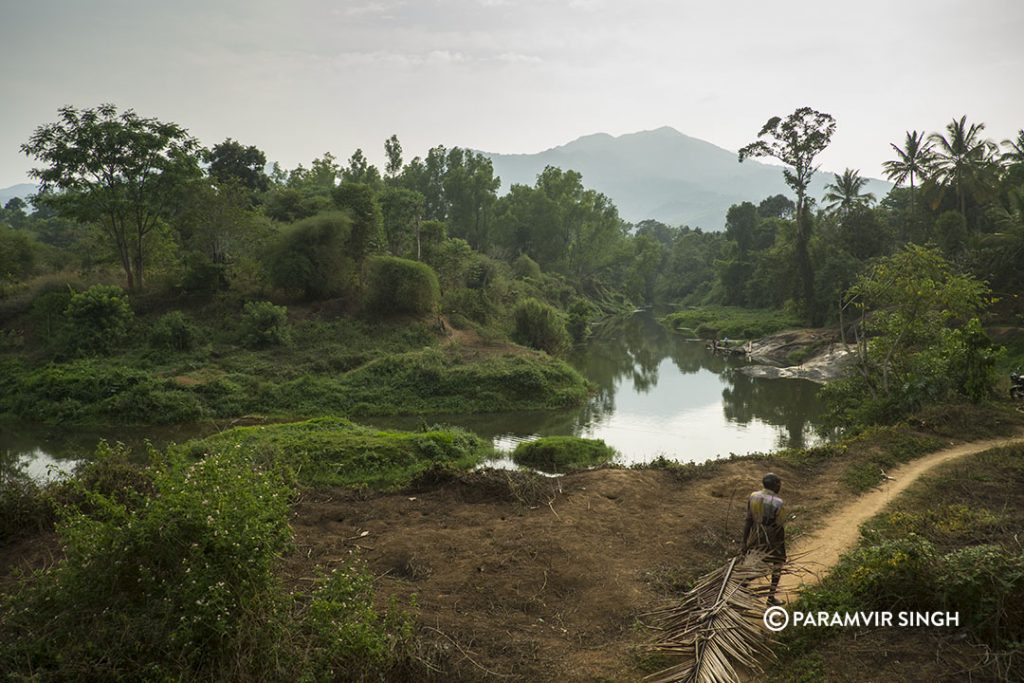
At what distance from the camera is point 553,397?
74.4 feet

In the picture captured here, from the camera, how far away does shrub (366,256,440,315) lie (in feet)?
92.8

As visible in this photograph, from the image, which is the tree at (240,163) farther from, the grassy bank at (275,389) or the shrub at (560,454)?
the shrub at (560,454)

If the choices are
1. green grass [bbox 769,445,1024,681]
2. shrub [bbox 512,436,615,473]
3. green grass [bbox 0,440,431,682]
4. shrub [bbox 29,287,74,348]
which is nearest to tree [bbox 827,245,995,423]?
shrub [bbox 512,436,615,473]

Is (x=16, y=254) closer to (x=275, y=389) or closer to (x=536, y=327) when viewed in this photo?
(x=275, y=389)

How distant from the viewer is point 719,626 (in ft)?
17.1

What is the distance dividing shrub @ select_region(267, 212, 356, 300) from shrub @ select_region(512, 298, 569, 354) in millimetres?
8486

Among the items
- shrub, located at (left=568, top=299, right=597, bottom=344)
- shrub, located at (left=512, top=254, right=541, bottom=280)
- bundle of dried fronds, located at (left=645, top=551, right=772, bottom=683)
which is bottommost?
shrub, located at (left=568, top=299, right=597, bottom=344)

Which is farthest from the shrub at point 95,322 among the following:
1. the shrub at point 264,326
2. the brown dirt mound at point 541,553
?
the brown dirt mound at point 541,553

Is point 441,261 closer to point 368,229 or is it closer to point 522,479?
point 368,229

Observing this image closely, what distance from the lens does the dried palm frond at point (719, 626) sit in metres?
4.84

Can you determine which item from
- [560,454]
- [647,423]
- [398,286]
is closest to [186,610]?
[560,454]

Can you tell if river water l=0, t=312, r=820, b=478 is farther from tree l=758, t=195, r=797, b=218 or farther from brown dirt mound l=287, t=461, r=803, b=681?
tree l=758, t=195, r=797, b=218

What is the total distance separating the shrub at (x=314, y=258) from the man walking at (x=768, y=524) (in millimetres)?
25466

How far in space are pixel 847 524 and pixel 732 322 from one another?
38863mm
